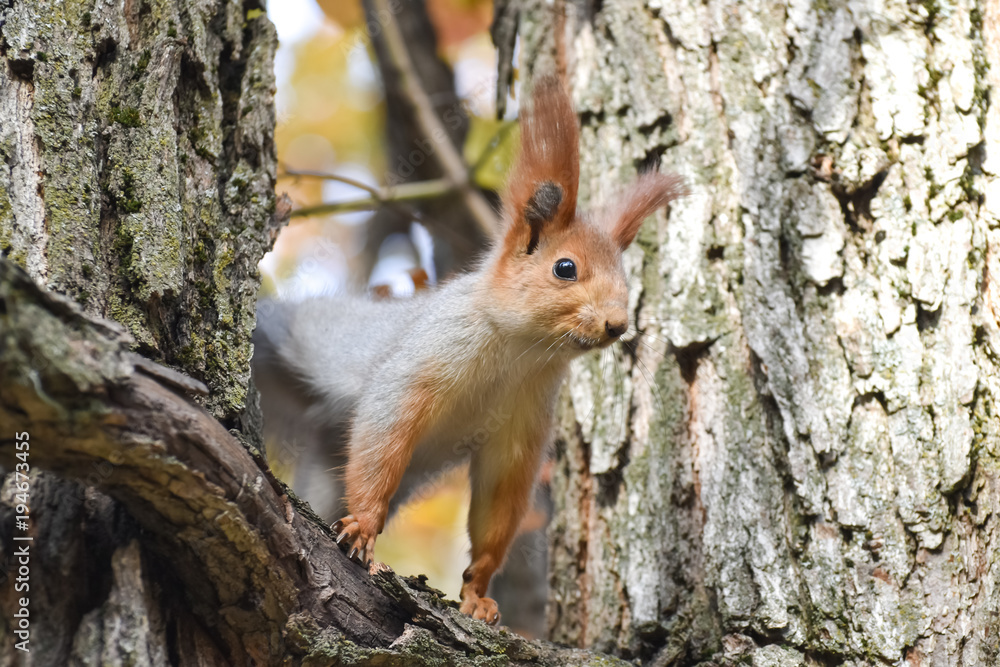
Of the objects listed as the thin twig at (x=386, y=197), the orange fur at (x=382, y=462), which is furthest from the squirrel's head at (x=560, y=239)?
the thin twig at (x=386, y=197)

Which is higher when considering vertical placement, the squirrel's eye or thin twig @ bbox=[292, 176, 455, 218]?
thin twig @ bbox=[292, 176, 455, 218]

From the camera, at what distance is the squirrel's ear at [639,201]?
333 cm

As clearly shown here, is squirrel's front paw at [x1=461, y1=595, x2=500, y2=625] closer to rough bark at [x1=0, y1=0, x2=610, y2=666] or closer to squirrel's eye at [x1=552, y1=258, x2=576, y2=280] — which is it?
rough bark at [x1=0, y1=0, x2=610, y2=666]

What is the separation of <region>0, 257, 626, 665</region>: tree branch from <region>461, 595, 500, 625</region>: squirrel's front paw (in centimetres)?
59

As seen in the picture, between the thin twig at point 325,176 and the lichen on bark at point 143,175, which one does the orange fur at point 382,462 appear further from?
the thin twig at point 325,176

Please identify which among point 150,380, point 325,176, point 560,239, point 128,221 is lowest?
point 150,380

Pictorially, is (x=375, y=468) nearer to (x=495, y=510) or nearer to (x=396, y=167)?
(x=495, y=510)

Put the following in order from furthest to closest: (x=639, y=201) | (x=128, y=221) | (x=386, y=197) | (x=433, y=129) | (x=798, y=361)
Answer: (x=433, y=129) → (x=386, y=197) → (x=639, y=201) → (x=798, y=361) → (x=128, y=221)

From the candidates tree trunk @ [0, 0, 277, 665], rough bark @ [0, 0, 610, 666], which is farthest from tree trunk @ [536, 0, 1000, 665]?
tree trunk @ [0, 0, 277, 665]

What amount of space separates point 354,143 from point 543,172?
4.48 metres

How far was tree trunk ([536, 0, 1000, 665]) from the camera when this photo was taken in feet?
9.03

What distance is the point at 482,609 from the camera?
3236 mm

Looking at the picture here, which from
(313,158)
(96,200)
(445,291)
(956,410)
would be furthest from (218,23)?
(313,158)

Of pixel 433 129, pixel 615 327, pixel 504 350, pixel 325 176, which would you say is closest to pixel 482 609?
pixel 504 350
